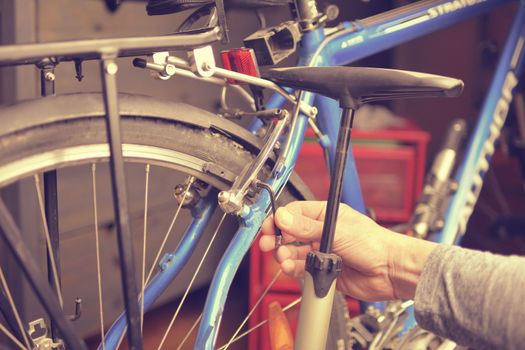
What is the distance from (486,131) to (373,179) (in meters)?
0.33

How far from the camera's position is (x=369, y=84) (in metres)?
0.64

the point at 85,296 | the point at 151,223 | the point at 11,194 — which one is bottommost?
the point at 85,296

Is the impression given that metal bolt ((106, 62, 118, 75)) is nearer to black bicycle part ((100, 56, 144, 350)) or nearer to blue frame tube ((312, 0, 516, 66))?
black bicycle part ((100, 56, 144, 350))

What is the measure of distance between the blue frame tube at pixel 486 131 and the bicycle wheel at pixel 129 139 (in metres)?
0.60

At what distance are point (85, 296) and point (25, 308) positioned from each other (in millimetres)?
155

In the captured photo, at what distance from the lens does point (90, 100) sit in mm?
612

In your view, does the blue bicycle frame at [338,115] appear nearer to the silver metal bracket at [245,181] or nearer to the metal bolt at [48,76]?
the silver metal bracket at [245,181]

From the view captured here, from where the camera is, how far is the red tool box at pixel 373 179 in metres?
1.46

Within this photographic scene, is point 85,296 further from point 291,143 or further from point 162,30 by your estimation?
point 291,143

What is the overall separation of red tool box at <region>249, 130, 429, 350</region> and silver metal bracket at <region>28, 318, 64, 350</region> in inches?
29.4

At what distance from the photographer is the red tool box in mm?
1461

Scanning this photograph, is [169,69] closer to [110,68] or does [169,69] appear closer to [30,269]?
[110,68]

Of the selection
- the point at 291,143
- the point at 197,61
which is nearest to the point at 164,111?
the point at 197,61

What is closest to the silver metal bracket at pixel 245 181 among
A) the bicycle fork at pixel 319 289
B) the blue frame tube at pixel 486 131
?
the bicycle fork at pixel 319 289
